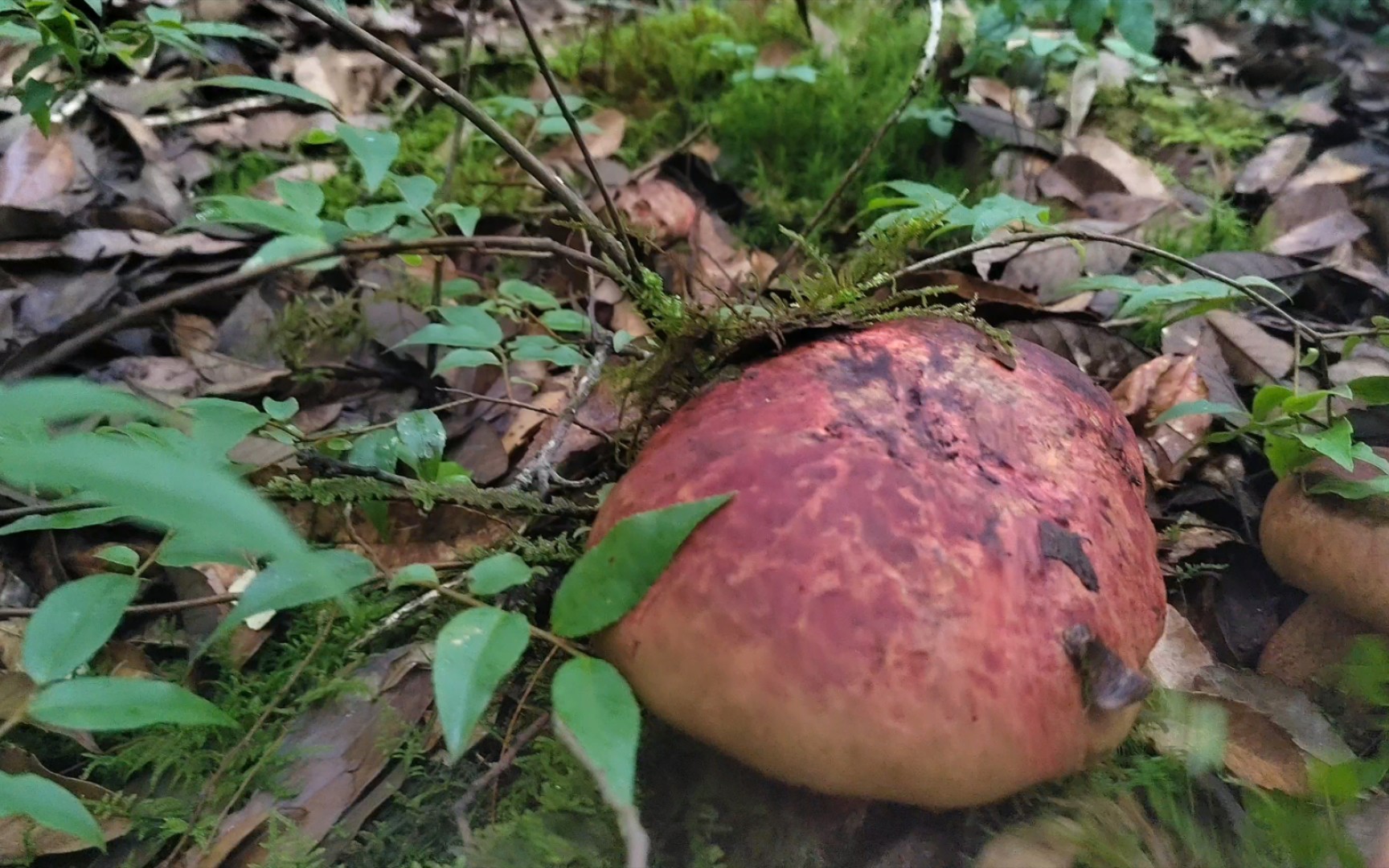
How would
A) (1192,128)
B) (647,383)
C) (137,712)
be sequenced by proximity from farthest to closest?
(1192,128) → (647,383) → (137,712)

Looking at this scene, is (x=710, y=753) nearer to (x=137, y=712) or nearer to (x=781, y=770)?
(x=781, y=770)

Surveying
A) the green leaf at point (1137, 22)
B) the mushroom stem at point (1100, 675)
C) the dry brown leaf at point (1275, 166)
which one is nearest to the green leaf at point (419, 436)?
the mushroom stem at point (1100, 675)

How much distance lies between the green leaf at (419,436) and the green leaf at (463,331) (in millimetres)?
149

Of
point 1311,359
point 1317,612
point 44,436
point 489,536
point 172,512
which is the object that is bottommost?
point 489,536

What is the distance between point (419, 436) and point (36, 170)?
1680 mm

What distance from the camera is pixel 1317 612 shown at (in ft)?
4.85

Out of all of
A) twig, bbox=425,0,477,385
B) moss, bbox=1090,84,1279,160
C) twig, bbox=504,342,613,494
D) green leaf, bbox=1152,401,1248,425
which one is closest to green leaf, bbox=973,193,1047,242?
green leaf, bbox=1152,401,1248,425

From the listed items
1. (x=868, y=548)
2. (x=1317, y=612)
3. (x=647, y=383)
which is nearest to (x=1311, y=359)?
(x=1317, y=612)

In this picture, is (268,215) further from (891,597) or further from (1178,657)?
(1178,657)

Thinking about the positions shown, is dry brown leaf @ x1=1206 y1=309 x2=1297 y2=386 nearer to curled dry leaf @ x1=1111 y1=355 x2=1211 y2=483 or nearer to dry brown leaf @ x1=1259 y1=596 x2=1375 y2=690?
curled dry leaf @ x1=1111 y1=355 x2=1211 y2=483

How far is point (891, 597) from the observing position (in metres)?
1.02

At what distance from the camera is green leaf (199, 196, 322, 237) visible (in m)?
1.29

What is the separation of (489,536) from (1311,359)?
161 cm

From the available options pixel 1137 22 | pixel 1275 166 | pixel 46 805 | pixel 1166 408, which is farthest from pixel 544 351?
pixel 1275 166
